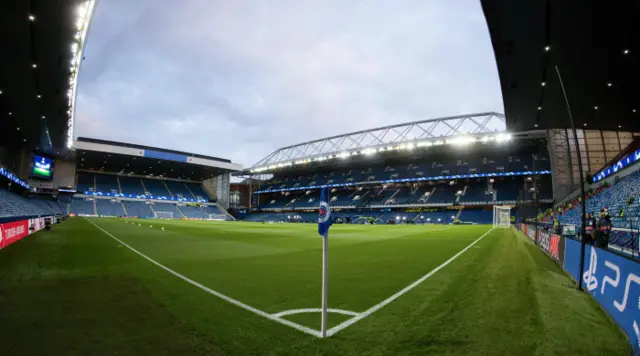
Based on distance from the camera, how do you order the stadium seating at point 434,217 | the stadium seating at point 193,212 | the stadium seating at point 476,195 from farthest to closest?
the stadium seating at point 193,212, the stadium seating at point 434,217, the stadium seating at point 476,195

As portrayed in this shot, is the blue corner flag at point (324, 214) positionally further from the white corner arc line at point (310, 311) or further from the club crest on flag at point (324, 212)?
the white corner arc line at point (310, 311)

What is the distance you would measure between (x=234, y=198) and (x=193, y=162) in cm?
3020

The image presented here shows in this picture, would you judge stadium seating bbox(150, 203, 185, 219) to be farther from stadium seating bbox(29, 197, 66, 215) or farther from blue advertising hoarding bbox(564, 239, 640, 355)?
blue advertising hoarding bbox(564, 239, 640, 355)

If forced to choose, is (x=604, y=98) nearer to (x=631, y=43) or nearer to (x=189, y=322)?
(x=631, y=43)

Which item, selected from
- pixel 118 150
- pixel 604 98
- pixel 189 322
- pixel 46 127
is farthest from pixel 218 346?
pixel 118 150

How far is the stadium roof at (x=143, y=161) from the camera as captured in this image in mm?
66125

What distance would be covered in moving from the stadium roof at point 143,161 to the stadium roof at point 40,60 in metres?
28.3

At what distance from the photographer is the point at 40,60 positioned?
22.1m

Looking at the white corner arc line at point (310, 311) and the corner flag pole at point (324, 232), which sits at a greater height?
the corner flag pole at point (324, 232)

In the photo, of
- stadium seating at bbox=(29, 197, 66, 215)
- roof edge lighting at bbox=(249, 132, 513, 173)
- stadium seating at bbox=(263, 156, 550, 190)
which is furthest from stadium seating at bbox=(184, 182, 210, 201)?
stadium seating at bbox=(29, 197, 66, 215)

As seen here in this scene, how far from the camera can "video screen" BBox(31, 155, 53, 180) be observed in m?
56.0

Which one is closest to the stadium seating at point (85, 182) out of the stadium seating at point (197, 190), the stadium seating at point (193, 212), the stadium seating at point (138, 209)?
the stadium seating at point (138, 209)

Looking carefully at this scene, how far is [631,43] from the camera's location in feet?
44.2

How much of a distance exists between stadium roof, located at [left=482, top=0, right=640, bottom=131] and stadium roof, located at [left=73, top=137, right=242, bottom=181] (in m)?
70.0
